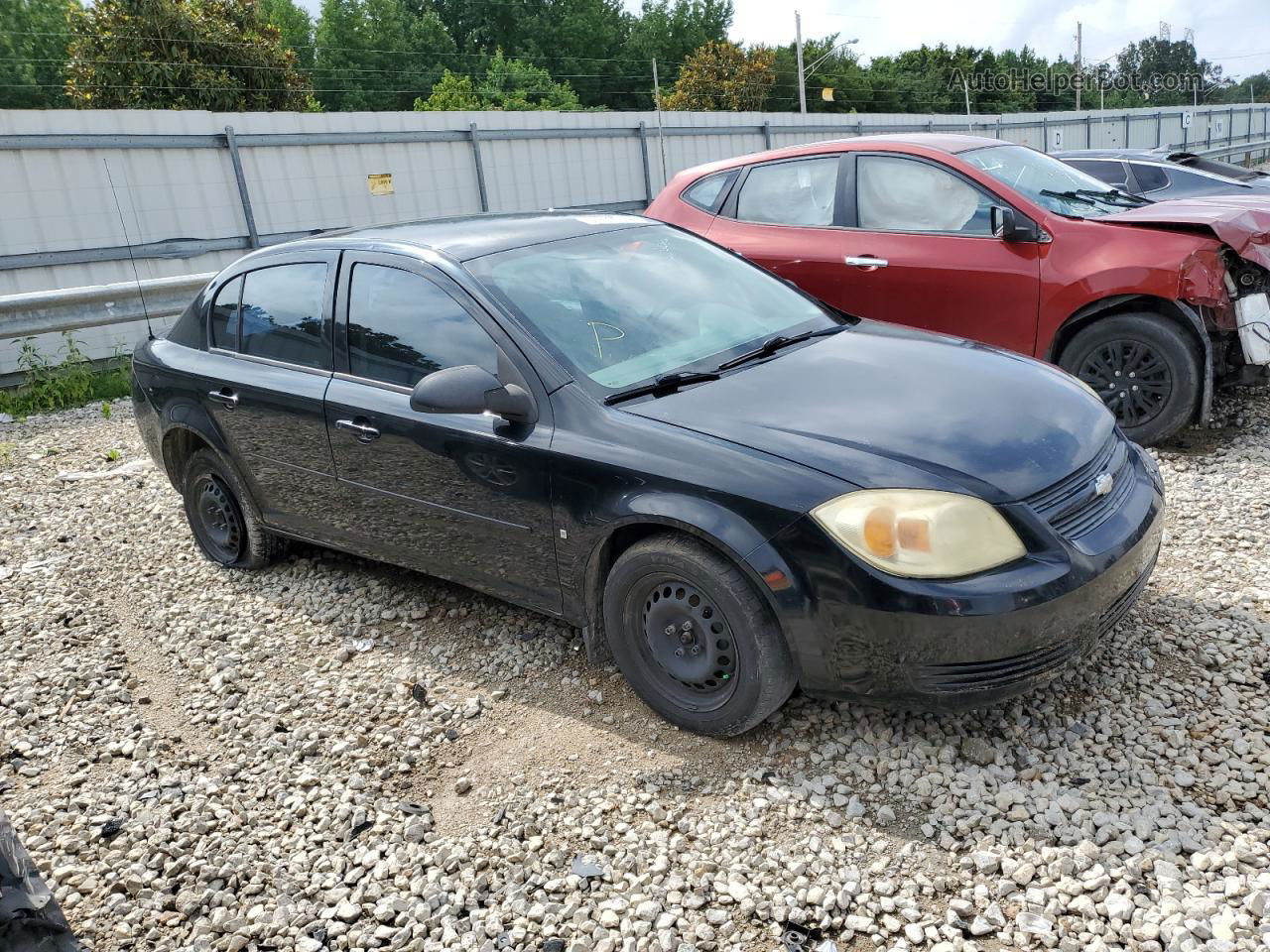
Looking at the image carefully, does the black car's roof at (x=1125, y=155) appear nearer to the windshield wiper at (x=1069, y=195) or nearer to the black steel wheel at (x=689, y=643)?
the windshield wiper at (x=1069, y=195)

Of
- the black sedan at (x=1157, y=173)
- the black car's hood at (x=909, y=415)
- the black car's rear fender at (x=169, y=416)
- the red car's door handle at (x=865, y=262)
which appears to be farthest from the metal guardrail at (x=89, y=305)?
the black sedan at (x=1157, y=173)

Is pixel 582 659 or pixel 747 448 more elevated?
pixel 747 448

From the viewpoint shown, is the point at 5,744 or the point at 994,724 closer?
the point at 994,724

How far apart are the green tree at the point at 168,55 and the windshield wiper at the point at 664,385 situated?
34546 mm

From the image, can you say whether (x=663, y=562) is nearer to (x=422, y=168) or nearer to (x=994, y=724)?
(x=994, y=724)

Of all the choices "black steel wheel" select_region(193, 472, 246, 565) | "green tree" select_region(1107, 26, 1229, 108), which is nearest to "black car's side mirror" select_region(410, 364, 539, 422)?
"black steel wheel" select_region(193, 472, 246, 565)

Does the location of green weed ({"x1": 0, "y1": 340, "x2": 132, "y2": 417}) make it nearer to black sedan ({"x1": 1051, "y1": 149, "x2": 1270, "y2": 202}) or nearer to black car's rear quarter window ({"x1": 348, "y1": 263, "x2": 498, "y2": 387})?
black car's rear quarter window ({"x1": 348, "y1": 263, "x2": 498, "y2": 387})

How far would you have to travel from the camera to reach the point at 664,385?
3254 mm

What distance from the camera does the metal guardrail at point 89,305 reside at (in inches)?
307

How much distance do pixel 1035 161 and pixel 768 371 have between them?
3.78 meters

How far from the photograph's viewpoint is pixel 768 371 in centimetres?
335

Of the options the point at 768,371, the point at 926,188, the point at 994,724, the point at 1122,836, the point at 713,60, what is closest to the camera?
the point at 1122,836

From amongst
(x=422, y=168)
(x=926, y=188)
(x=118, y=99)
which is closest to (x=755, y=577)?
(x=926, y=188)

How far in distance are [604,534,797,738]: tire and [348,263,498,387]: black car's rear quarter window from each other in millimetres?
917
